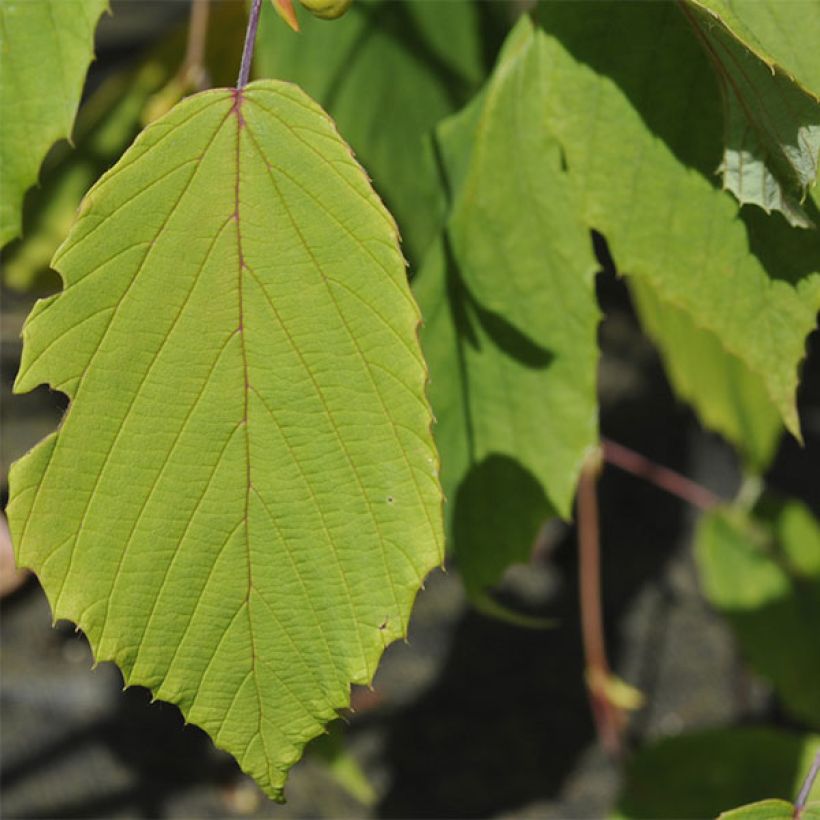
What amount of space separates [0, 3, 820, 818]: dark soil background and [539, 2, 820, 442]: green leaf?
2.30ft

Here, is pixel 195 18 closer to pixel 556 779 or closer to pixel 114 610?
A: pixel 114 610

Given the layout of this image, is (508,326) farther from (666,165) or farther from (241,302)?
(241,302)

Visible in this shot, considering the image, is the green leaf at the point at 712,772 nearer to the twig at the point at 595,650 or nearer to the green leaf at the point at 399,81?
the twig at the point at 595,650

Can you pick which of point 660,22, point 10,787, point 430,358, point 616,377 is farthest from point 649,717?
point 660,22

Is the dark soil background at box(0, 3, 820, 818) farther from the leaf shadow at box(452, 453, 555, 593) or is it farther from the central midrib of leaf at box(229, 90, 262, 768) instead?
the central midrib of leaf at box(229, 90, 262, 768)

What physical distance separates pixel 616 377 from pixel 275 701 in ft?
4.56

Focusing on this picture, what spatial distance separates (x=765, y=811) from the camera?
478 mm

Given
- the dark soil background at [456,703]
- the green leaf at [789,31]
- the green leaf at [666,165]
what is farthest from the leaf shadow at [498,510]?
the dark soil background at [456,703]

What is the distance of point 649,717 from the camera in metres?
1.40

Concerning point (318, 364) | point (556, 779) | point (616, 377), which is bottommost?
point (556, 779)

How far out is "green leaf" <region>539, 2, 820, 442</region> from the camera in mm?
543

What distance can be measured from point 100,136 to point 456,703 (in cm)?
78

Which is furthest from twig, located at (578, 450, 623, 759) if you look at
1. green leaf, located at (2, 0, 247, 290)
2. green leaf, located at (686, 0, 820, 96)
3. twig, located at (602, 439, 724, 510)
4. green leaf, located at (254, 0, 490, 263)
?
green leaf, located at (686, 0, 820, 96)

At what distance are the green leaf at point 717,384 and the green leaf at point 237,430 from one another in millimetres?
541
